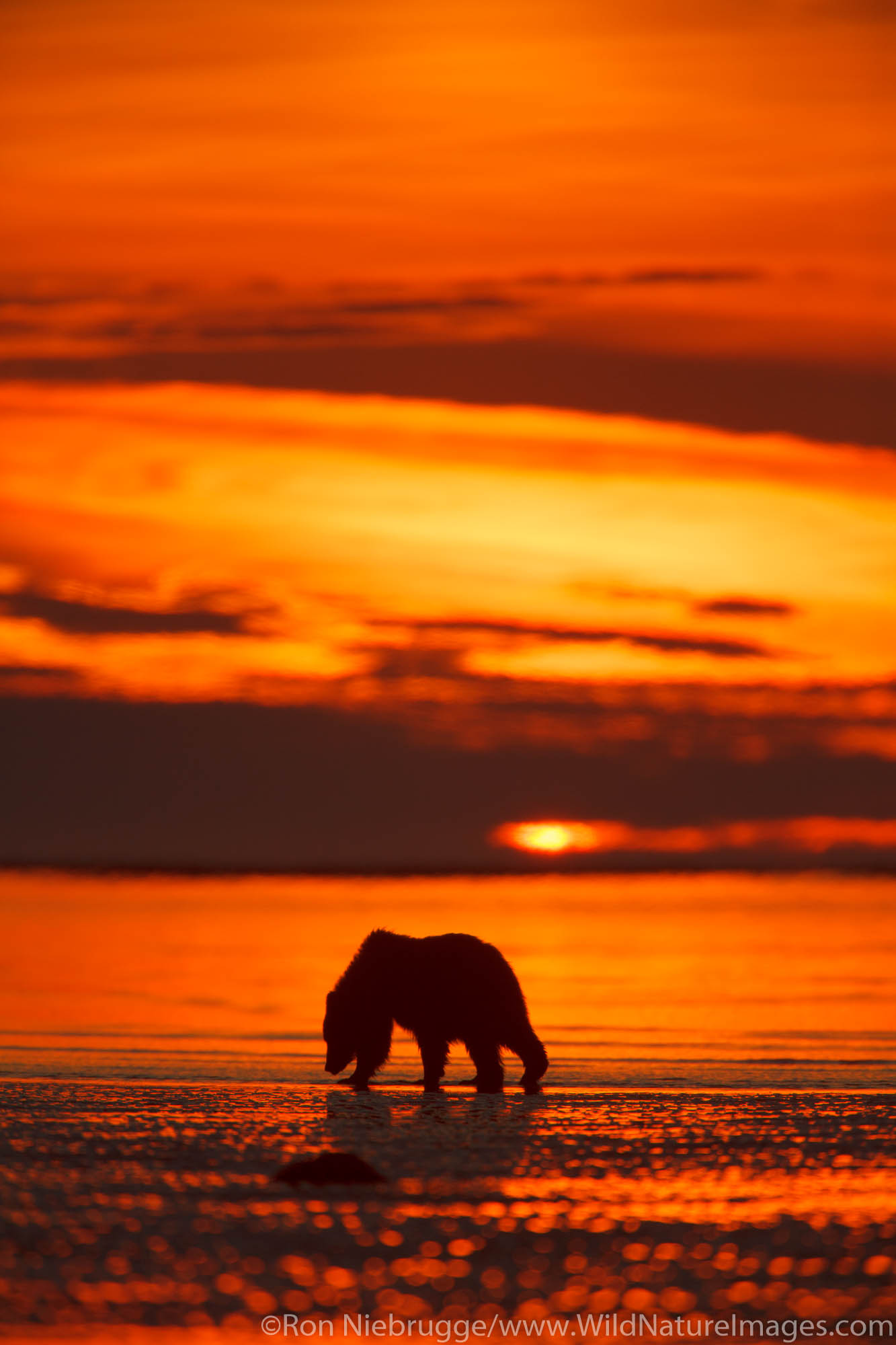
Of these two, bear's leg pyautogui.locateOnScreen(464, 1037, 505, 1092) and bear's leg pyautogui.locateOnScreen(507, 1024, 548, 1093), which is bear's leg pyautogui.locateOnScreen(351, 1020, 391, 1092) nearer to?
bear's leg pyautogui.locateOnScreen(464, 1037, 505, 1092)

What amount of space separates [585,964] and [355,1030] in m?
20.6

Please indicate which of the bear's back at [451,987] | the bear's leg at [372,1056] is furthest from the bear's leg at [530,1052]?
the bear's leg at [372,1056]

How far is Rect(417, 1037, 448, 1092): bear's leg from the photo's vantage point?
72.0 ft

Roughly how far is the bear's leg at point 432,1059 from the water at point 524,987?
4.39 feet

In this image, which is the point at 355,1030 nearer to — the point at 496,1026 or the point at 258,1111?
the point at 496,1026

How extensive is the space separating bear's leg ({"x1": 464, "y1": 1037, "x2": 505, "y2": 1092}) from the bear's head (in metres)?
1.51

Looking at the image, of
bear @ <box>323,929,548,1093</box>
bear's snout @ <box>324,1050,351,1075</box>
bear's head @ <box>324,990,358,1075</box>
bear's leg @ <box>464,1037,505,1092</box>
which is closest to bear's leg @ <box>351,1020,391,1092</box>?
bear @ <box>323,929,548,1093</box>

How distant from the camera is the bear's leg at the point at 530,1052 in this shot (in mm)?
21812

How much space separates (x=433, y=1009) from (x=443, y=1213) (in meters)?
8.85

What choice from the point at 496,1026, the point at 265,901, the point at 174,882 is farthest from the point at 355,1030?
the point at 174,882

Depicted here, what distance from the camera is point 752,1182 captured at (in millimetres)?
14938

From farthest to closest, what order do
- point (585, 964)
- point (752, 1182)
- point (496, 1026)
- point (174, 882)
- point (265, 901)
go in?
point (174, 882)
point (265, 901)
point (585, 964)
point (496, 1026)
point (752, 1182)

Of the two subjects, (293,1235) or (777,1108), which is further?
(777,1108)

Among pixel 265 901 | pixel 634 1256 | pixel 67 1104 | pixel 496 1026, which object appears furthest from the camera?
pixel 265 901
